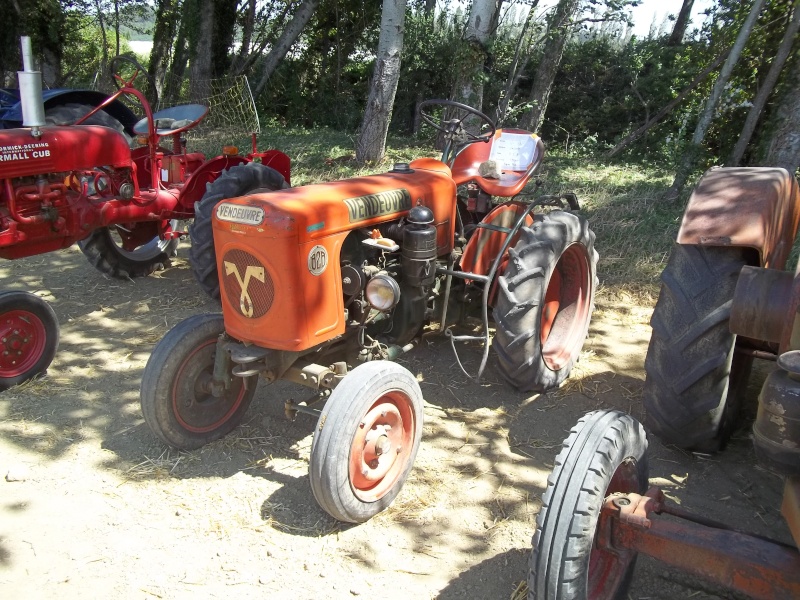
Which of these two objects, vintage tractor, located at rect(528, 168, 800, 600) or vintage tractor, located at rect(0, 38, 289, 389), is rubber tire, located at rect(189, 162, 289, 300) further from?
vintage tractor, located at rect(528, 168, 800, 600)

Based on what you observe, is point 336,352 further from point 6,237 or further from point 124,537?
point 6,237

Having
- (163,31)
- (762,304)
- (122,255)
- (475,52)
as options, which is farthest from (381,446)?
(163,31)

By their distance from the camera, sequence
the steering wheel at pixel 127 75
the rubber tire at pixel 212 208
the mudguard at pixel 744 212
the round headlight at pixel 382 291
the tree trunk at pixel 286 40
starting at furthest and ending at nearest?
the tree trunk at pixel 286 40 → the steering wheel at pixel 127 75 → the rubber tire at pixel 212 208 → the round headlight at pixel 382 291 → the mudguard at pixel 744 212

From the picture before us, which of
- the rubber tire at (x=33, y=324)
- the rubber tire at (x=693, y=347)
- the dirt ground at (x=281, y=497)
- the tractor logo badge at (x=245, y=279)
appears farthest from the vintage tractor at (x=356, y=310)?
the rubber tire at (x=33, y=324)

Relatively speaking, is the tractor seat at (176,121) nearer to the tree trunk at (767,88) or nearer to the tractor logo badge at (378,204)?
the tractor logo badge at (378,204)

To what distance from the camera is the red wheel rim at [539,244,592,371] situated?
153 inches

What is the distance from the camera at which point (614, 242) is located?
5.71 metres

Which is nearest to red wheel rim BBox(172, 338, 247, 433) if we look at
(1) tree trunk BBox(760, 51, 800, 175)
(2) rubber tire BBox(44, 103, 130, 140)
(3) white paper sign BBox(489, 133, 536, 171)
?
(3) white paper sign BBox(489, 133, 536, 171)

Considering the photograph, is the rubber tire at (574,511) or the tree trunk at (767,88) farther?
the tree trunk at (767,88)

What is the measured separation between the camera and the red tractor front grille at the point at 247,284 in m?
2.76

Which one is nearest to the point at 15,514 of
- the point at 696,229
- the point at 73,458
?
the point at 73,458

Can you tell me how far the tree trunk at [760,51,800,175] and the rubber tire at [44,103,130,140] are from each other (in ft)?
17.3

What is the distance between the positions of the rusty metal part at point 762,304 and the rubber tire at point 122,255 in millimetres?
4335

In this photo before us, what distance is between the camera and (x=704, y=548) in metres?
1.70
